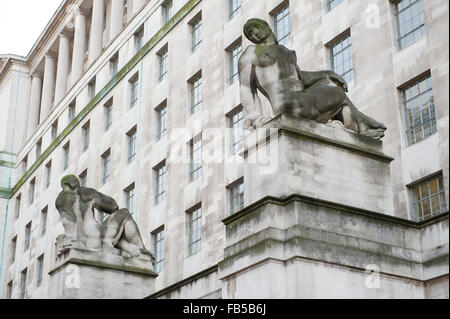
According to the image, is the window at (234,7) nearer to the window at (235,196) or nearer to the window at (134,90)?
the window at (235,196)

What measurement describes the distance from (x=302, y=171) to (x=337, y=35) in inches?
571

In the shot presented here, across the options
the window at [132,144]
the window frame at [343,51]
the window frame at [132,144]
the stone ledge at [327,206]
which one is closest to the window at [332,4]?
the window frame at [343,51]

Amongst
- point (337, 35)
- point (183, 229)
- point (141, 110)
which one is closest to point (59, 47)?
point (141, 110)

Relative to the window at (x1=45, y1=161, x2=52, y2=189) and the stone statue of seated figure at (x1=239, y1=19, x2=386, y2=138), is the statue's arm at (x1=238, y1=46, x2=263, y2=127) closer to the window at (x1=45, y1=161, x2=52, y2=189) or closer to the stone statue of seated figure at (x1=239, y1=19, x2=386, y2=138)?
the stone statue of seated figure at (x1=239, y1=19, x2=386, y2=138)

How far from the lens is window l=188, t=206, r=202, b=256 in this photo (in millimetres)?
38128

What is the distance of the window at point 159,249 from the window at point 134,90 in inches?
381

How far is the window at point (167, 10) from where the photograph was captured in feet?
156

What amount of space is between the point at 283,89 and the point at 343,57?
1252 centimetres

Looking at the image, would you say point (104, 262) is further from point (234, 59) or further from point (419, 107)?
point (234, 59)

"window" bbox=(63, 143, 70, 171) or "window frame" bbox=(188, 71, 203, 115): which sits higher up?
"window" bbox=(63, 143, 70, 171)

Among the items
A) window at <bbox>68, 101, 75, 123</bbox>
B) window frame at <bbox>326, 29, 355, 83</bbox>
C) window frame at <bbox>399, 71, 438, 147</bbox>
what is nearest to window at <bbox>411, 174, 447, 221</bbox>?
window frame at <bbox>399, 71, 438, 147</bbox>

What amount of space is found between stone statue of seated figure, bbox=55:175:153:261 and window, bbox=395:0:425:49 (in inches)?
449

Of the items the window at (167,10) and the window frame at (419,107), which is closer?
the window frame at (419,107)

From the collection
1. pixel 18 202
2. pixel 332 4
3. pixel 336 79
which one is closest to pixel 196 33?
pixel 332 4
